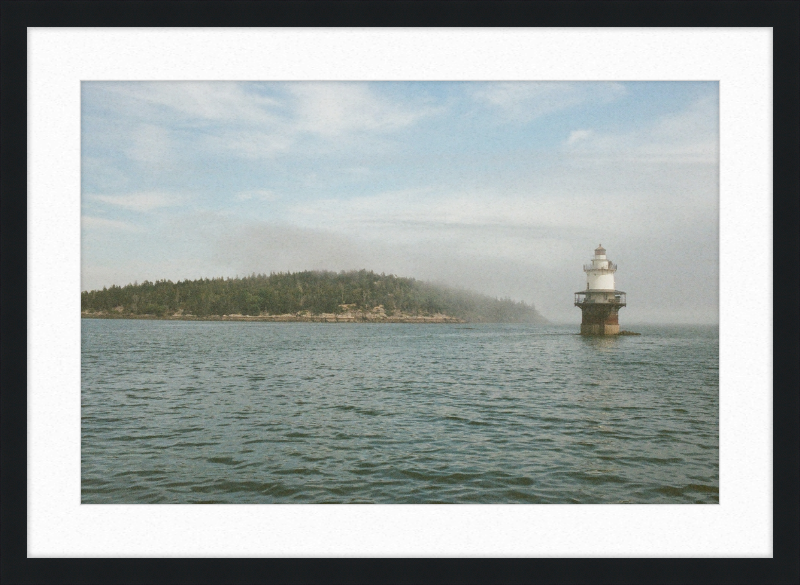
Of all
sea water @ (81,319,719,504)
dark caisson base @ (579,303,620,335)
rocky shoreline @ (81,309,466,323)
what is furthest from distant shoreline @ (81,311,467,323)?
sea water @ (81,319,719,504)

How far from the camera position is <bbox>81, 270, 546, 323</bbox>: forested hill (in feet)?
303

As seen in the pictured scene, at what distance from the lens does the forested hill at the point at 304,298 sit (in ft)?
303

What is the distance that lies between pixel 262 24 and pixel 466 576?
8.52m

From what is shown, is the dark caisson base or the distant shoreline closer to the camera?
the dark caisson base

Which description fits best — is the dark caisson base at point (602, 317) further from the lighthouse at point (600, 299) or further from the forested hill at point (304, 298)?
the forested hill at point (304, 298)

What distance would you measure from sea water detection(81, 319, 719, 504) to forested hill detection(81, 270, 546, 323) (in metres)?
75.0

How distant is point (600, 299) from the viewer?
4594 centimetres

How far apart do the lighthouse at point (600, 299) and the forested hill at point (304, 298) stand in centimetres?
7180

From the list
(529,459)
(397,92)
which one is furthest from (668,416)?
(397,92)

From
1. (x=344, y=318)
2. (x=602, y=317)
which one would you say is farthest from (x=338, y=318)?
(x=602, y=317)

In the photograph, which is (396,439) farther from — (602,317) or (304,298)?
(304,298)

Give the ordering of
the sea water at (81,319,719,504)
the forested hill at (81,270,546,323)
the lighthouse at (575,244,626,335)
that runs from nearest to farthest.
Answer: the sea water at (81,319,719,504)
the lighthouse at (575,244,626,335)
the forested hill at (81,270,546,323)

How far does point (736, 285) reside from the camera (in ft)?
24.4

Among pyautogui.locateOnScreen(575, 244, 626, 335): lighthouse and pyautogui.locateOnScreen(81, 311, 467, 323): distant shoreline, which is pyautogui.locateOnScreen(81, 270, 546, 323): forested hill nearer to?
pyautogui.locateOnScreen(81, 311, 467, 323): distant shoreline
